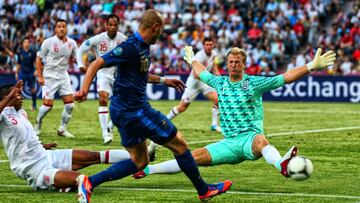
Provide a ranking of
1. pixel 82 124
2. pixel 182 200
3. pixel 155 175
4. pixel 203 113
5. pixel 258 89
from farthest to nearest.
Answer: pixel 203 113, pixel 82 124, pixel 155 175, pixel 258 89, pixel 182 200

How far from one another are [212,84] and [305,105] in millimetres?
20883

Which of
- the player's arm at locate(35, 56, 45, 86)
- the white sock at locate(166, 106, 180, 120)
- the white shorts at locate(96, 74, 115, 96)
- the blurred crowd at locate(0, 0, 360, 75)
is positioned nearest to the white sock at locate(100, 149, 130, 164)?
the white shorts at locate(96, 74, 115, 96)

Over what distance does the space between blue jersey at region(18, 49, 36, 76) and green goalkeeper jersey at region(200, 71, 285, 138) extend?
18988 millimetres

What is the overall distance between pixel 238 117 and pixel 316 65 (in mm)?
1379

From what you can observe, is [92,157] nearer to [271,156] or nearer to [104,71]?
[271,156]

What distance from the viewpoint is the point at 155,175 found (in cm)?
1455

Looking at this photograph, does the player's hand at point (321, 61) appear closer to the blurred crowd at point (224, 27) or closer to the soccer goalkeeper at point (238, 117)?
the soccer goalkeeper at point (238, 117)

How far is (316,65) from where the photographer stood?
1257cm

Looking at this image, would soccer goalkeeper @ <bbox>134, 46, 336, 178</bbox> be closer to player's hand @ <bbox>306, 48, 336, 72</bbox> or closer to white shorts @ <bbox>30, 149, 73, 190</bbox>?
player's hand @ <bbox>306, 48, 336, 72</bbox>

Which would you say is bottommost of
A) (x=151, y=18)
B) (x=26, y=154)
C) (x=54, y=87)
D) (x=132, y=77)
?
(x=54, y=87)

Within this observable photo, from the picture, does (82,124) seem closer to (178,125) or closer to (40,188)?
(178,125)

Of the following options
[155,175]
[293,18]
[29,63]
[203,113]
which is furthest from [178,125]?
[293,18]

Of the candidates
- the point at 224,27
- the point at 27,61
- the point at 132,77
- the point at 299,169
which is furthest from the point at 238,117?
the point at 224,27

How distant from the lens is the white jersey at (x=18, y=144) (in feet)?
39.8
